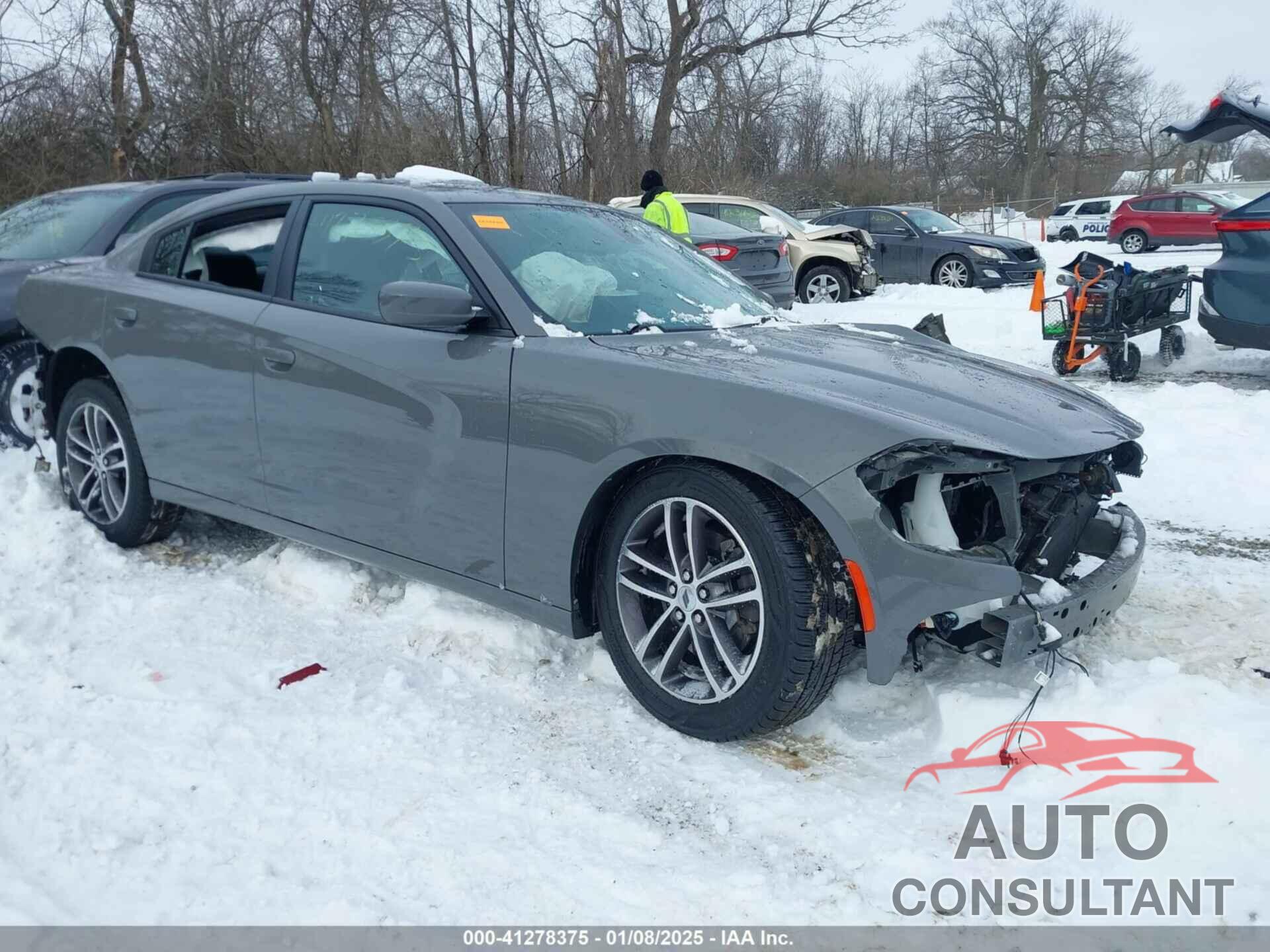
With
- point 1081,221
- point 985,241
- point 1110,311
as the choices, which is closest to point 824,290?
point 985,241

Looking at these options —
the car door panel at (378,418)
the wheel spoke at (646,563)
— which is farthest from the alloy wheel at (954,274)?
the wheel spoke at (646,563)

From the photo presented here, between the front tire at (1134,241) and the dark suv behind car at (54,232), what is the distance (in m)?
25.8

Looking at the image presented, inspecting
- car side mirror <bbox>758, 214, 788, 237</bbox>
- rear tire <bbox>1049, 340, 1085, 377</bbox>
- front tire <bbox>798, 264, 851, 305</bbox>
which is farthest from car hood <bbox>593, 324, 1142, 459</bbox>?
front tire <bbox>798, 264, 851, 305</bbox>

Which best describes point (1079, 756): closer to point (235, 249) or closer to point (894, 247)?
point (235, 249)

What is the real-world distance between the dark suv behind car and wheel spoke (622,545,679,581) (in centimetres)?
332

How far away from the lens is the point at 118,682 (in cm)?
332

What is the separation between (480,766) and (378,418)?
1.24 m

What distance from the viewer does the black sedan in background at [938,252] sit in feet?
51.9

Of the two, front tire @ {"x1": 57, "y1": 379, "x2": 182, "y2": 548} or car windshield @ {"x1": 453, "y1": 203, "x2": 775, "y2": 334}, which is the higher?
car windshield @ {"x1": 453, "y1": 203, "x2": 775, "y2": 334}

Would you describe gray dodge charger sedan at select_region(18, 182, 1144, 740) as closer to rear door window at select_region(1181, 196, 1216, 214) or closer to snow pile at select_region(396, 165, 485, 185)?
snow pile at select_region(396, 165, 485, 185)

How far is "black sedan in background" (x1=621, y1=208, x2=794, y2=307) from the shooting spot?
11.8 meters

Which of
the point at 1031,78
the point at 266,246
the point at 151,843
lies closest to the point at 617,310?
the point at 266,246

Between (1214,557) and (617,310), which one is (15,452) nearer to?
(617,310)

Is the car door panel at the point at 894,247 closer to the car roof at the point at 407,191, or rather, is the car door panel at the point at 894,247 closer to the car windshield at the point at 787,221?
the car windshield at the point at 787,221
